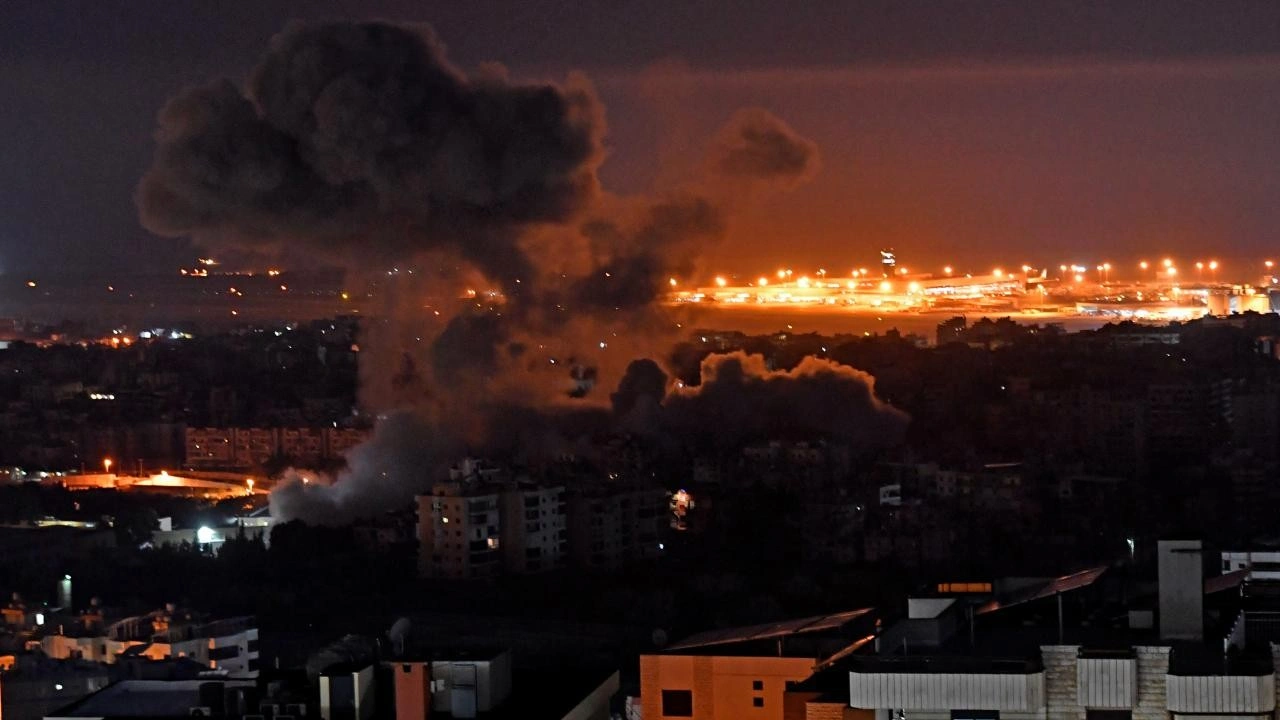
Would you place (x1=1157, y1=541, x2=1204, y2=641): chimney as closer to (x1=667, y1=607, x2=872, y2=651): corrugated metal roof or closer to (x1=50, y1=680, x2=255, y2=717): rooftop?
(x1=667, y1=607, x2=872, y2=651): corrugated metal roof

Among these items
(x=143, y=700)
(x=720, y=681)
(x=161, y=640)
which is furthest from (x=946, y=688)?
(x=161, y=640)

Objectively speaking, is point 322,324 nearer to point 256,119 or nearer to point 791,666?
point 256,119

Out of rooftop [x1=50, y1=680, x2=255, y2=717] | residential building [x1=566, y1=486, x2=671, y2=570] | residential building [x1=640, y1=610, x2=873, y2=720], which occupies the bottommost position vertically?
residential building [x1=566, y1=486, x2=671, y2=570]

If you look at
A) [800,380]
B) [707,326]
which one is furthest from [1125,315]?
[800,380]

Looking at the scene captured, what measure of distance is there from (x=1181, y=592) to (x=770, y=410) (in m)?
28.2

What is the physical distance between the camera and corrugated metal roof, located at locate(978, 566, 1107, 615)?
9.27 m

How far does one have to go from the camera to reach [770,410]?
118 feet

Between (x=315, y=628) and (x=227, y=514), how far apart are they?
26.0 feet

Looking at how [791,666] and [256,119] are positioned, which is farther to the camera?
[256,119]

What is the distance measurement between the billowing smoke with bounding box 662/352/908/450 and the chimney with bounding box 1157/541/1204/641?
27.1 metres

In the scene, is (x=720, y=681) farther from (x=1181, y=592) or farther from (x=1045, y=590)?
(x=1181, y=592)

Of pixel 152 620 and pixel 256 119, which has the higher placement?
pixel 256 119

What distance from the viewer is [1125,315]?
→ 2039 inches

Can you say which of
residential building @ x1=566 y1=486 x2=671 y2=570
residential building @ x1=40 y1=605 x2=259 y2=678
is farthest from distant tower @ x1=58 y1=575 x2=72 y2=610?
residential building @ x1=566 y1=486 x2=671 y2=570
